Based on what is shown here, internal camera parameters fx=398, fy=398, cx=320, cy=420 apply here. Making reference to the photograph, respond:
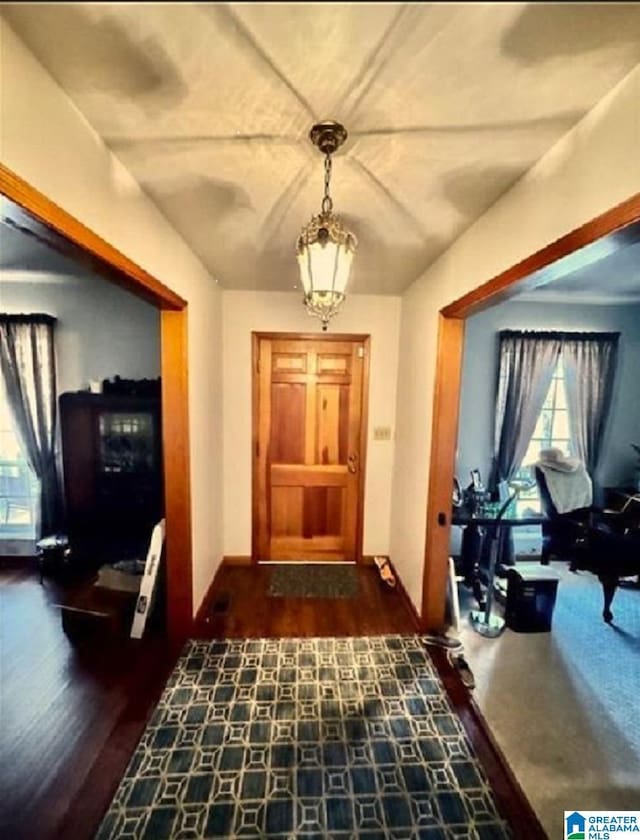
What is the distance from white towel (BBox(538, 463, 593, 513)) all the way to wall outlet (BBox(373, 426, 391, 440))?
1.38 m

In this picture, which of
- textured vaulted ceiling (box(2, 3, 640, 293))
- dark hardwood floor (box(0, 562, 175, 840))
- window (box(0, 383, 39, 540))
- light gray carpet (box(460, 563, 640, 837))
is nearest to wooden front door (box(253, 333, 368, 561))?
light gray carpet (box(460, 563, 640, 837))

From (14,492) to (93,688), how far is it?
227 cm

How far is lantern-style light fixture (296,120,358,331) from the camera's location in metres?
1.24

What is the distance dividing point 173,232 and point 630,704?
11.0ft

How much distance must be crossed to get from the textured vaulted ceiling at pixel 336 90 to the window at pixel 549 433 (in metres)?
2.67

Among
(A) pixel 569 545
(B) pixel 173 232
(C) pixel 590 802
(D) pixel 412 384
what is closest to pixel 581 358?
(A) pixel 569 545

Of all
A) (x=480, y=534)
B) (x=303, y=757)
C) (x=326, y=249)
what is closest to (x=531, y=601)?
(x=480, y=534)

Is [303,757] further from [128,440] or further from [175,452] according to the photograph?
[128,440]

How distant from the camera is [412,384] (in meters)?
2.87

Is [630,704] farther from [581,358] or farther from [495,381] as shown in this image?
[581,358]

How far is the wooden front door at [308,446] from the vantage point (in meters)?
3.32

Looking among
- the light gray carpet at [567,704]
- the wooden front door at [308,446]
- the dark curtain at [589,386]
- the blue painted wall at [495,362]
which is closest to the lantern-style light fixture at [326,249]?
the wooden front door at [308,446]

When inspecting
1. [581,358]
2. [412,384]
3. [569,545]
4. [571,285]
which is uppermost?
[571,285]

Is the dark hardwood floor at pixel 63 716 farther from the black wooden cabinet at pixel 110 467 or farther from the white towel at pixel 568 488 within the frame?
the white towel at pixel 568 488
